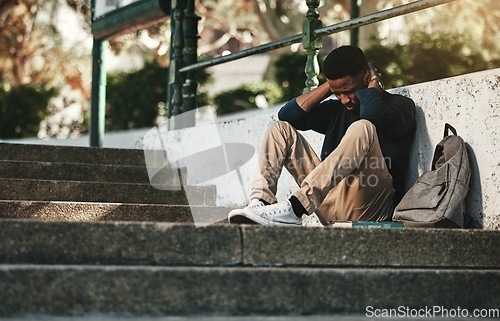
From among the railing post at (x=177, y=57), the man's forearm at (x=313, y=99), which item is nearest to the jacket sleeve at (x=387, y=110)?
the man's forearm at (x=313, y=99)

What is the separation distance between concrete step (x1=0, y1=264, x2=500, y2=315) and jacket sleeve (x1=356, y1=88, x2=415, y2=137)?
115 cm

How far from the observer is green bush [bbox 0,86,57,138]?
63.6 feet

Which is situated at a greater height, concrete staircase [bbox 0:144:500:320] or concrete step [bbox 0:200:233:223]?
concrete step [bbox 0:200:233:223]

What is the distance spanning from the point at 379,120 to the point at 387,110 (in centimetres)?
7

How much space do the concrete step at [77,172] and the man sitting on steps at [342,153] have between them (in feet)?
6.49

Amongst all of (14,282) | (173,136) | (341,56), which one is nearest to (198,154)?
(173,136)

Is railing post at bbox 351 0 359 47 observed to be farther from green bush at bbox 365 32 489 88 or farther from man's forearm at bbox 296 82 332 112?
green bush at bbox 365 32 489 88

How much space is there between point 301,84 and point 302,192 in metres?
12.8

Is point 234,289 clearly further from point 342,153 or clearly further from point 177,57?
point 177,57

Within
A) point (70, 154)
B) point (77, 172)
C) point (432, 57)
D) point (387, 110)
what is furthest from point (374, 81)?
point (432, 57)

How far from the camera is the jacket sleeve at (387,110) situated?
5238 mm

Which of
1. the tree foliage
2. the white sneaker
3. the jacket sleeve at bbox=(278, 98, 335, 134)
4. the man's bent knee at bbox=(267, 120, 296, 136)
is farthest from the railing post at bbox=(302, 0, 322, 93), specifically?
the tree foliage

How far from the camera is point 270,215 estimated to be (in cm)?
496

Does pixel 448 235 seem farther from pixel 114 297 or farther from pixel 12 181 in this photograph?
pixel 12 181
